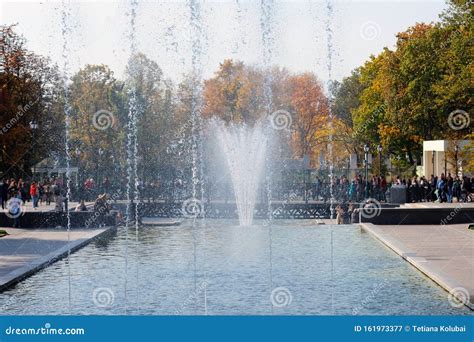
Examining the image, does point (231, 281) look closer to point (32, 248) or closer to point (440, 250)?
point (440, 250)

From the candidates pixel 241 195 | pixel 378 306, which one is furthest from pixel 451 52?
pixel 378 306

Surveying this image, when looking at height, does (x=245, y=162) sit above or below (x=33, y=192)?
above

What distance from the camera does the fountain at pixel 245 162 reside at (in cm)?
4566

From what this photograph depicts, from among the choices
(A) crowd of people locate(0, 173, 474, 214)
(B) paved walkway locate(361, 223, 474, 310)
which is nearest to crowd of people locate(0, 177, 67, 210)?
(A) crowd of people locate(0, 173, 474, 214)

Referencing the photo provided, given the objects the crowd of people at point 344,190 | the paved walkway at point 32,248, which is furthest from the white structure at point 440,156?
the paved walkway at point 32,248

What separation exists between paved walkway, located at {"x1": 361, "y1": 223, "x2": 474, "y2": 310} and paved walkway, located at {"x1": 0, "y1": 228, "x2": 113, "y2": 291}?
28.9 feet

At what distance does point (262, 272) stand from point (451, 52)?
4298cm

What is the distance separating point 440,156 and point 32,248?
40133mm

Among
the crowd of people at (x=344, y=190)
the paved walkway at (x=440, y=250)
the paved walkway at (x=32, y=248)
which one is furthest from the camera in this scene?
the crowd of people at (x=344, y=190)

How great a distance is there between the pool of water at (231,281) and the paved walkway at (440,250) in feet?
0.99

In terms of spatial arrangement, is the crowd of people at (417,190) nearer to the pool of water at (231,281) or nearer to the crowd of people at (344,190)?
the crowd of people at (344,190)

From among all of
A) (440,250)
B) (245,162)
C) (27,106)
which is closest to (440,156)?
(245,162)

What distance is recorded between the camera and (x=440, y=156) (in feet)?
199
